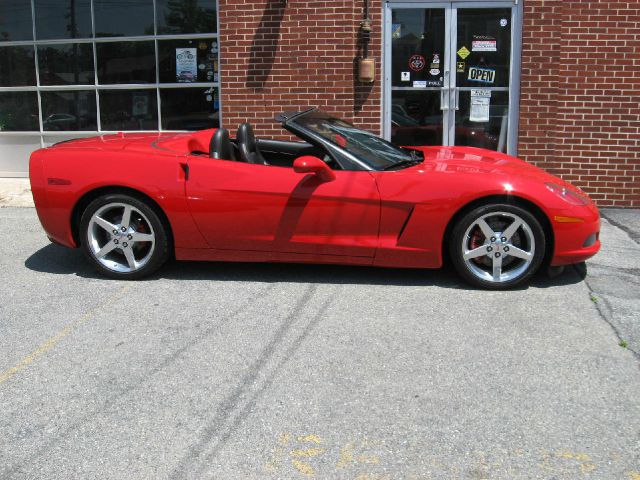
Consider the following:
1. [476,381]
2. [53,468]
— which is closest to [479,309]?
[476,381]

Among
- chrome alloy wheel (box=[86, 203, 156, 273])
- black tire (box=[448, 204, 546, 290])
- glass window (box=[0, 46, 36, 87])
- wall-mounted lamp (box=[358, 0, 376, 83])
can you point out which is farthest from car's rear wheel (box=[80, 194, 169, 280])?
glass window (box=[0, 46, 36, 87])

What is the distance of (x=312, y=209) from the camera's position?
511 centimetres

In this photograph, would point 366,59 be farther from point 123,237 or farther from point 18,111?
point 18,111

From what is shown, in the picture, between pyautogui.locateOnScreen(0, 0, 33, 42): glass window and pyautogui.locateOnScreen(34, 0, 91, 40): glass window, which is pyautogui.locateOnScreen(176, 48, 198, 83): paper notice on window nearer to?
pyautogui.locateOnScreen(34, 0, 91, 40): glass window

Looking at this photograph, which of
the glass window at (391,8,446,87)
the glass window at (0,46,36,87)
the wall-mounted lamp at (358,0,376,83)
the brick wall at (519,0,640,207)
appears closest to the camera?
the brick wall at (519,0,640,207)

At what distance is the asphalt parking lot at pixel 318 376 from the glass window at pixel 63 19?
543cm

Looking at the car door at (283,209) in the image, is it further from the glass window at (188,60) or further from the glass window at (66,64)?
the glass window at (66,64)

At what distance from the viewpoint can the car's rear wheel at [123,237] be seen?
5.32 meters

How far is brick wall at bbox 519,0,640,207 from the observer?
8172mm

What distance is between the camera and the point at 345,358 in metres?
3.98

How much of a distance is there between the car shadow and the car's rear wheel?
0.20 m

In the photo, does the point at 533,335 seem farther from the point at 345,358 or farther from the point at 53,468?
the point at 53,468

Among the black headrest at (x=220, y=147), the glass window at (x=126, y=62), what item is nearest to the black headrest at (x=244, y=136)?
the black headrest at (x=220, y=147)

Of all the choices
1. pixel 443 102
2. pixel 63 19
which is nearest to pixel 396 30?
pixel 443 102
